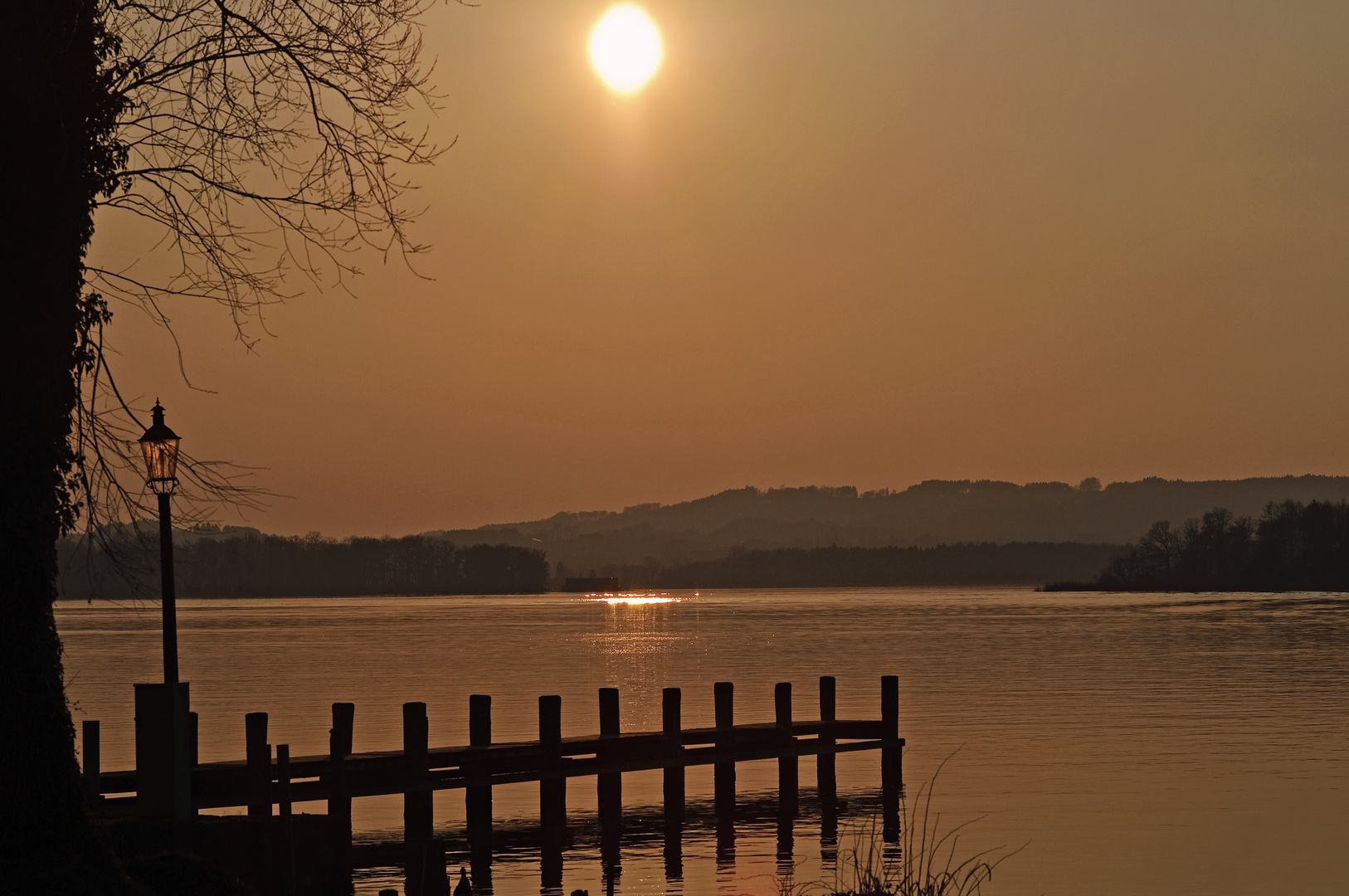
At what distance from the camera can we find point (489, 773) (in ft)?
85.2

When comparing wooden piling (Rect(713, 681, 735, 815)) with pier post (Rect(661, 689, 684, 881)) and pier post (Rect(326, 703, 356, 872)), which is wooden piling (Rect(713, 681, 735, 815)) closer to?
pier post (Rect(661, 689, 684, 881))

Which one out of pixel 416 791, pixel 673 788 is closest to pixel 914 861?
pixel 673 788

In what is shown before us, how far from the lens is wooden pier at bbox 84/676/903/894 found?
20.5 metres

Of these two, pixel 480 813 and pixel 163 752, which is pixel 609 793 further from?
pixel 163 752

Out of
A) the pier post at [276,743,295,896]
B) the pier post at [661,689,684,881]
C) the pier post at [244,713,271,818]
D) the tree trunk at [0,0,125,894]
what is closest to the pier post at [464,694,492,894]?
the pier post at [661,689,684,881]

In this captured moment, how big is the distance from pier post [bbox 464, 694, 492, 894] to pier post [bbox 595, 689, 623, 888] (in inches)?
79.6

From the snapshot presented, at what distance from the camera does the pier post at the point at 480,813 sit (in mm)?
24361

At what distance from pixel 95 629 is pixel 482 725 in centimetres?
15419

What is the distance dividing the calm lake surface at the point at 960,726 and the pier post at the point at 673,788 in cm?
35

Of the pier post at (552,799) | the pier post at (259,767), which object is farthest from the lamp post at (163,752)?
the pier post at (552,799)

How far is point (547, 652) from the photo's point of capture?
104938mm

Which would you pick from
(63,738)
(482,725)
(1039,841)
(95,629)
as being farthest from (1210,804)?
(95,629)

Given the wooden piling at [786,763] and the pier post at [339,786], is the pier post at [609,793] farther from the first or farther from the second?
the pier post at [339,786]

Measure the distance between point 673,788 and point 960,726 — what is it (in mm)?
21552
